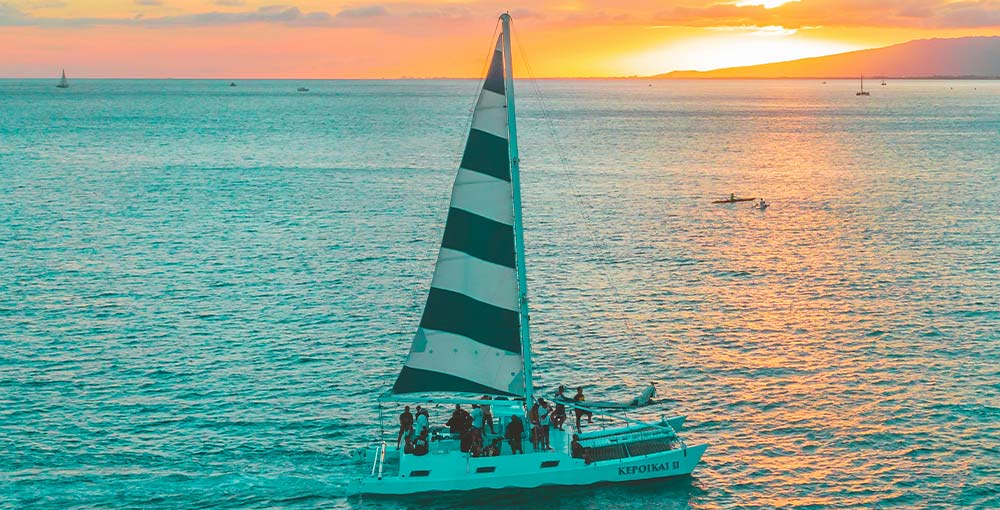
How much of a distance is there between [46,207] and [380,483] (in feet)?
287

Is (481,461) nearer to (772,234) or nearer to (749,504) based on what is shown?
(749,504)

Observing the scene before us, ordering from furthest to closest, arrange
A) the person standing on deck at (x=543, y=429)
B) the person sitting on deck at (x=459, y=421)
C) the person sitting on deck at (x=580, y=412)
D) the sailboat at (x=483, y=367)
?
the person sitting on deck at (x=580, y=412)
the person sitting on deck at (x=459, y=421)
the person standing on deck at (x=543, y=429)
the sailboat at (x=483, y=367)

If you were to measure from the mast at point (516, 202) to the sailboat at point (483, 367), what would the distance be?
61 mm

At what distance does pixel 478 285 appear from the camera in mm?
41938

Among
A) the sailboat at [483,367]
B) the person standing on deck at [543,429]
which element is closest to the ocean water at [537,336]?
the sailboat at [483,367]

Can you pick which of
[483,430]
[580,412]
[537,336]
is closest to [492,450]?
[483,430]

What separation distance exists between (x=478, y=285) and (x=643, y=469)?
9.82m

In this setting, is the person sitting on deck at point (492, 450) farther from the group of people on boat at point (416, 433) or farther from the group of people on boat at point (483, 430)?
the group of people on boat at point (416, 433)

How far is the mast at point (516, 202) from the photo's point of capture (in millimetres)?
38844

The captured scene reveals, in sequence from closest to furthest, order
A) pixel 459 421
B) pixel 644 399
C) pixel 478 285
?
pixel 478 285, pixel 459 421, pixel 644 399

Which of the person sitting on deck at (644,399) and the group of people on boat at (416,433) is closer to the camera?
the group of people on boat at (416,433)

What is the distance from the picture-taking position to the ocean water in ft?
146

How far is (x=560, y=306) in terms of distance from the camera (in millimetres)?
72188

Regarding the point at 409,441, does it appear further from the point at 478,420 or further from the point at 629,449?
the point at 629,449
